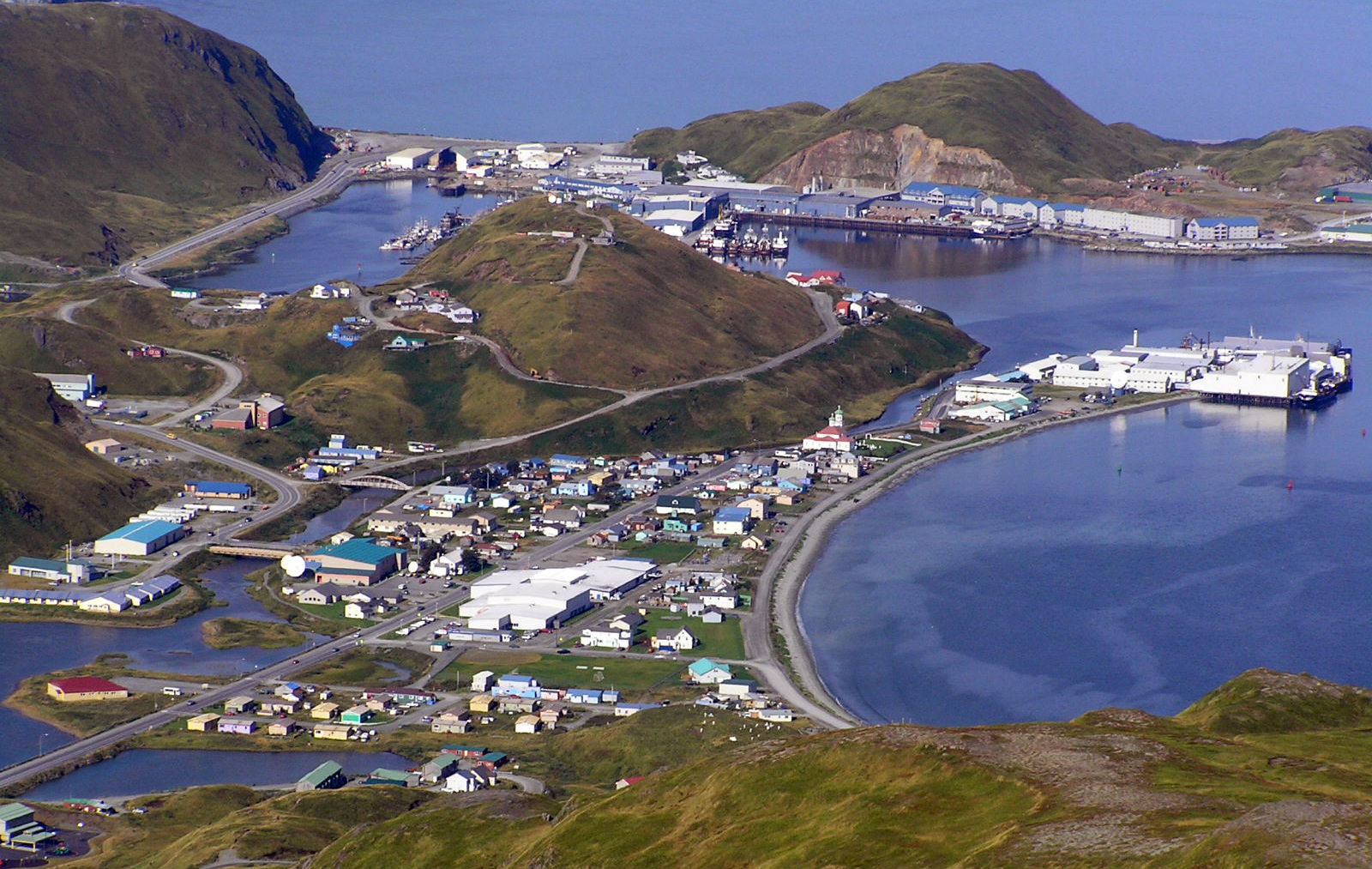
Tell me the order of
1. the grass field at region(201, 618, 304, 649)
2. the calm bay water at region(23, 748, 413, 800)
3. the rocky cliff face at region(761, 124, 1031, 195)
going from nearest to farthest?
the calm bay water at region(23, 748, 413, 800), the grass field at region(201, 618, 304, 649), the rocky cliff face at region(761, 124, 1031, 195)

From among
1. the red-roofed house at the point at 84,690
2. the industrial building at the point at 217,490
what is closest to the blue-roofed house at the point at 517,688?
the red-roofed house at the point at 84,690

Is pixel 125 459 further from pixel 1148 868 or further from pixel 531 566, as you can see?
pixel 1148 868

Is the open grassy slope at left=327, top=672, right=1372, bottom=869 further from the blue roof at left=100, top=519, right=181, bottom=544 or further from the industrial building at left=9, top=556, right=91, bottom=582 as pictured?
the blue roof at left=100, top=519, right=181, bottom=544

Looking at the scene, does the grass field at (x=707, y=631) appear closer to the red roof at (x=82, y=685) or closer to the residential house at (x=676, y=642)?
the residential house at (x=676, y=642)

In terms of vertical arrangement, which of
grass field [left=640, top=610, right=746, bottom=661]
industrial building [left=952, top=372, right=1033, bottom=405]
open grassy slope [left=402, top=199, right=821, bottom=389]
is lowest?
grass field [left=640, top=610, right=746, bottom=661]

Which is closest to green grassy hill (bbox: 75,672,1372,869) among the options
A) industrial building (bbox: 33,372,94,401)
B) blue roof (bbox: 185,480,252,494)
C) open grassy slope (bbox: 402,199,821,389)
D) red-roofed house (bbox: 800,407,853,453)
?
blue roof (bbox: 185,480,252,494)


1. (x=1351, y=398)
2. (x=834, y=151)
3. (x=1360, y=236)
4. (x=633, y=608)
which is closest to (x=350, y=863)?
(x=633, y=608)
